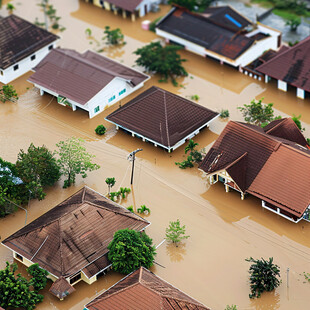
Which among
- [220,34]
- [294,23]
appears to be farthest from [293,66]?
[294,23]

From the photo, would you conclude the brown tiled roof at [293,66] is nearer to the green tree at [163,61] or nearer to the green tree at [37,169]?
the green tree at [163,61]

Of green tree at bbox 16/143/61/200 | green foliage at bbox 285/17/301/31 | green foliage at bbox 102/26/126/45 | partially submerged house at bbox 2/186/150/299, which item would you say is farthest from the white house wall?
green foliage at bbox 285/17/301/31

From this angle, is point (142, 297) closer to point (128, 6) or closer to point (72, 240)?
point (72, 240)

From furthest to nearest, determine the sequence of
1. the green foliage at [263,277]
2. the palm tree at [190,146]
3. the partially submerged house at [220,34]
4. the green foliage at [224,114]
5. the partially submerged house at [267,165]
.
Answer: the partially submerged house at [220,34] < the green foliage at [224,114] < the palm tree at [190,146] < the partially submerged house at [267,165] < the green foliage at [263,277]

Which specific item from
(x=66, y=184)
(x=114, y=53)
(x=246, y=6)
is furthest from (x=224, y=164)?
(x=246, y=6)

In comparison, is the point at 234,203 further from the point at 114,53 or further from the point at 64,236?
the point at 114,53

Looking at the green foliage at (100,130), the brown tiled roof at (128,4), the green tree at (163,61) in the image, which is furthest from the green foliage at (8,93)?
the brown tiled roof at (128,4)
